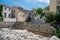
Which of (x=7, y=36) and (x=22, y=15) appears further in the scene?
(x=22, y=15)

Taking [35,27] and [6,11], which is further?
[6,11]

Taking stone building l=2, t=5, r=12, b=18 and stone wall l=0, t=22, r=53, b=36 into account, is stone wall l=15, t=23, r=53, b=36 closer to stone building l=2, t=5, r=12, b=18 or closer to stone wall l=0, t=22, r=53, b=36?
stone wall l=0, t=22, r=53, b=36

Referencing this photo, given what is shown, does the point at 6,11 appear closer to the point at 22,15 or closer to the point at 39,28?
the point at 22,15

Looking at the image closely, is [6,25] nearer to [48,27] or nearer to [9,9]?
[48,27]

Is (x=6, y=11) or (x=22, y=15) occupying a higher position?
(x=6, y=11)

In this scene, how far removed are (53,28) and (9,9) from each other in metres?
17.6

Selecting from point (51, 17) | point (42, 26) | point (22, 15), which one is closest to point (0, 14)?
point (22, 15)

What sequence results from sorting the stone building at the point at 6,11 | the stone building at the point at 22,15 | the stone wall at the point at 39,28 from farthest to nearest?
the stone building at the point at 6,11, the stone building at the point at 22,15, the stone wall at the point at 39,28

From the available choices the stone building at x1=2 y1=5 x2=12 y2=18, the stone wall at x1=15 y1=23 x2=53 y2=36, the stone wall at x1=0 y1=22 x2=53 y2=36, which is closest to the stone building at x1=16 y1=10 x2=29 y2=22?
the stone building at x1=2 y1=5 x2=12 y2=18

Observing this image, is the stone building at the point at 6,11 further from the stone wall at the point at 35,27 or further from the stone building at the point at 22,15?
the stone wall at the point at 35,27

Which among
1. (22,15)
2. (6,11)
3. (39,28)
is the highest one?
(6,11)

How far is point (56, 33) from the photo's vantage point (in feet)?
74.5

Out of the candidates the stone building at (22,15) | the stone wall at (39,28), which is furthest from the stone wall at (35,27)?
the stone building at (22,15)

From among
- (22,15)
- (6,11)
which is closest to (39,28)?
(22,15)
